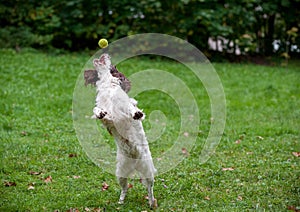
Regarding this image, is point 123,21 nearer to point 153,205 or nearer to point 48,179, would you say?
point 48,179

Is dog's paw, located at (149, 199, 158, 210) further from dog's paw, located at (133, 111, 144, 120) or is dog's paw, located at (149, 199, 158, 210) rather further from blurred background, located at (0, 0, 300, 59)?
blurred background, located at (0, 0, 300, 59)

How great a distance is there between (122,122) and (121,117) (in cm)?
5

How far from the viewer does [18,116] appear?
830 centimetres

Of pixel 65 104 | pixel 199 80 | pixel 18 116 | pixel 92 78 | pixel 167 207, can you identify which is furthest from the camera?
pixel 199 80

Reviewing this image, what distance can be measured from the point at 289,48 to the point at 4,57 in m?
8.21

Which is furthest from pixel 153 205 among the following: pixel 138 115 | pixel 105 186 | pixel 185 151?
pixel 185 151

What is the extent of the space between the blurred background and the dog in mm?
8575

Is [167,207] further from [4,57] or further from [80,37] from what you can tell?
[80,37]

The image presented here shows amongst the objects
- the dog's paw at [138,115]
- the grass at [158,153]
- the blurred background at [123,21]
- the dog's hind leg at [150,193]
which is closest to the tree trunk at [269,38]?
the blurred background at [123,21]

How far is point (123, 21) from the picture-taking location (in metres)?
13.5

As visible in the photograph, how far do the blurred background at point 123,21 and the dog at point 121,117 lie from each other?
857 cm

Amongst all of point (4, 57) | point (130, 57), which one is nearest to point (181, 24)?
point (130, 57)

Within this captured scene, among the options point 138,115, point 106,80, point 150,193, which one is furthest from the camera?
point 150,193

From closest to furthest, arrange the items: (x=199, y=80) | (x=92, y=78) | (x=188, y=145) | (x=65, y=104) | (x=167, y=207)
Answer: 1. (x=92, y=78)
2. (x=167, y=207)
3. (x=188, y=145)
4. (x=65, y=104)
5. (x=199, y=80)
